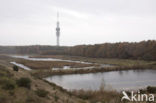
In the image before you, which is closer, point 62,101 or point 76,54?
point 62,101

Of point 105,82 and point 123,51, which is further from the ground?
point 123,51

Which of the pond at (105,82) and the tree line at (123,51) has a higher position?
the tree line at (123,51)

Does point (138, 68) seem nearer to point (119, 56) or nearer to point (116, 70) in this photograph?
point (116, 70)

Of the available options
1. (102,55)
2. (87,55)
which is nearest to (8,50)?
(87,55)

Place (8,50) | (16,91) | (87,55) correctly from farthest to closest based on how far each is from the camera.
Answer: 1. (8,50)
2. (87,55)
3. (16,91)

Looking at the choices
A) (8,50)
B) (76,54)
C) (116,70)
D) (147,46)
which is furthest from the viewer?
(8,50)

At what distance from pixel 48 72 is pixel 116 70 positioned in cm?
1728

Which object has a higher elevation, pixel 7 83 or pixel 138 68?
pixel 7 83

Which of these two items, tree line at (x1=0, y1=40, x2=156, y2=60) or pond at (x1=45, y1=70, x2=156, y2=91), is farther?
tree line at (x1=0, y1=40, x2=156, y2=60)

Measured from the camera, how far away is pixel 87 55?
328 feet

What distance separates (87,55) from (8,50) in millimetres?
106200

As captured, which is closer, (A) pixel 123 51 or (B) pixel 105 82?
(B) pixel 105 82

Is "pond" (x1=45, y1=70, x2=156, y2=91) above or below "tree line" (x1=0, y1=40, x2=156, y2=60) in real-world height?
below

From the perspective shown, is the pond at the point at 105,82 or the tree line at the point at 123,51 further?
the tree line at the point at 123,51
